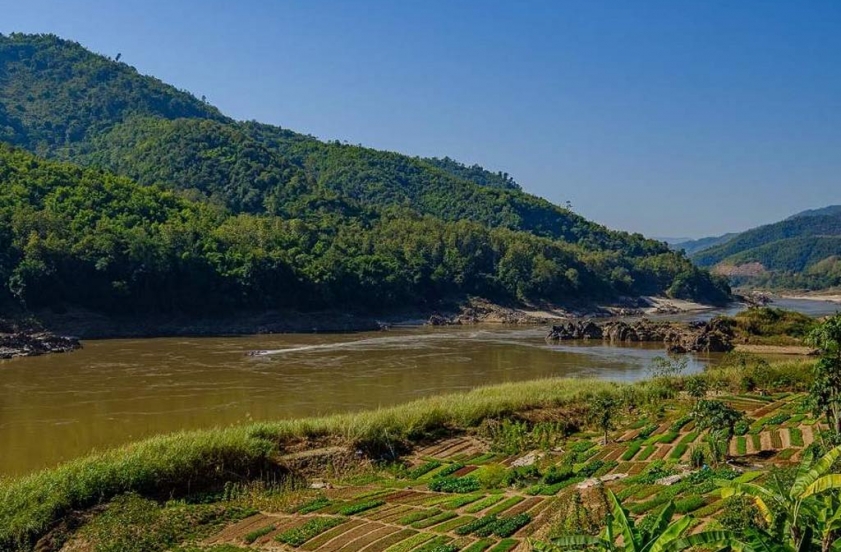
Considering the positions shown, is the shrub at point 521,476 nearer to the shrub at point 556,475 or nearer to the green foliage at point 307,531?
the shrub at point 556,475

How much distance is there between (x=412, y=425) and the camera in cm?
2559

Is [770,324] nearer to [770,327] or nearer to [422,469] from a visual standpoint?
[770,327]

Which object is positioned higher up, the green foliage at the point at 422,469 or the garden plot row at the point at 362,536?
the garden plot row at the point at 362,536

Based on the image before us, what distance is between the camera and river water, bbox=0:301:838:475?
1245 inches

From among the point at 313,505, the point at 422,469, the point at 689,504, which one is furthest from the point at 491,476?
the point at 689,504

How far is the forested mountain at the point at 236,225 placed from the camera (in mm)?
74062

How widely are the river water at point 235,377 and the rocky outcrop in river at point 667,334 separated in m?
2.43

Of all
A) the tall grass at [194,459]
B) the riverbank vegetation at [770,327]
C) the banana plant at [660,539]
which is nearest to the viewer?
the banana plant at [660,539]

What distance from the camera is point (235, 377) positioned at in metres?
46.0

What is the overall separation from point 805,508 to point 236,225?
309ft

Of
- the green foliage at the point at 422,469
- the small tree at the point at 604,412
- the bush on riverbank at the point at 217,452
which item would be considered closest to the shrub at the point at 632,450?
the small tree at the point at 604,412

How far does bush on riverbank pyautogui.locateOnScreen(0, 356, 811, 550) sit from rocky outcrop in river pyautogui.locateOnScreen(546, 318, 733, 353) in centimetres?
3575

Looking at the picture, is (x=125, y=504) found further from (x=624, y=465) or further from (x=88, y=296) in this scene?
(x=88, y=296)

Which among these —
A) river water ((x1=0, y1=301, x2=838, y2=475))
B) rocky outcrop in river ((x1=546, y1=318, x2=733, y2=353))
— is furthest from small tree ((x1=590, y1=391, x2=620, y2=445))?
rocky outcrop in river ((x1=546, y1=318, x2=733, y2=353))
